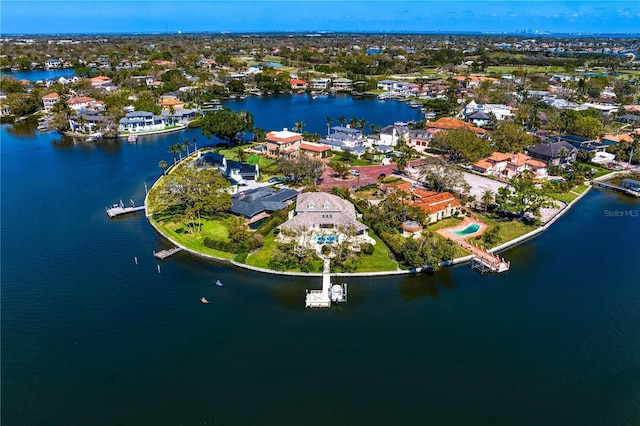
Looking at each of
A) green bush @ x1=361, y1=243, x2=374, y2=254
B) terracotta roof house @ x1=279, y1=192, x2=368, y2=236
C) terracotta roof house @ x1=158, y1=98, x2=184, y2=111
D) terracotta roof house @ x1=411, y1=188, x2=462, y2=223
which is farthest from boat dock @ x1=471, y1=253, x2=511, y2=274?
terracotta roof house @ x1=158, y1=98, x2=184, y2=111

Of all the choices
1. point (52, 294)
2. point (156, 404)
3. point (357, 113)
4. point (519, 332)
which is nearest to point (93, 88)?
point (357, 113)

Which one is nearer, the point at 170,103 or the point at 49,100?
the point at 49,100

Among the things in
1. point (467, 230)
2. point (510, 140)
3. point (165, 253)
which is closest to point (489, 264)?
point (467, 230)

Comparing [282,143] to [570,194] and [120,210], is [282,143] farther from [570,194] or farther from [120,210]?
[570,194]

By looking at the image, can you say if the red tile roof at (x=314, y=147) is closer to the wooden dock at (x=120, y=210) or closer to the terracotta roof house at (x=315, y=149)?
the terracotta roof house at (x=315, y=149)

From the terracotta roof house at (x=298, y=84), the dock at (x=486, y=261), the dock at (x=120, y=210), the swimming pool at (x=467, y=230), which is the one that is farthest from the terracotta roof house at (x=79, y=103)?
the dock at (x=486, y=261)
